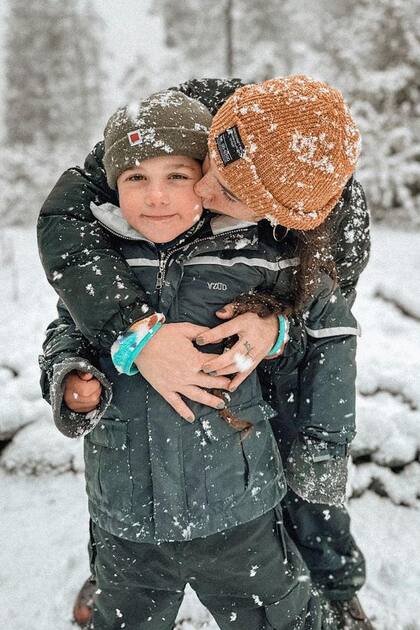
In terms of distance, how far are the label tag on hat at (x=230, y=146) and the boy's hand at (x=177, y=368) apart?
1.72 feet

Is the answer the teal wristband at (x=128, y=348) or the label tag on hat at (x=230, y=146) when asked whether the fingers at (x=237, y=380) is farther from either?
the label tag on hat at (x=230, y=146)

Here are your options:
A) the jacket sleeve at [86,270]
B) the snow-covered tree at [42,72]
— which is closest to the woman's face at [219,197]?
the jacket sleeve at [86,270]

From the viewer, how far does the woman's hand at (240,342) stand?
1.51 meters

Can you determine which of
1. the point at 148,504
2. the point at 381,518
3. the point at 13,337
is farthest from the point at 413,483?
the point at 13,337

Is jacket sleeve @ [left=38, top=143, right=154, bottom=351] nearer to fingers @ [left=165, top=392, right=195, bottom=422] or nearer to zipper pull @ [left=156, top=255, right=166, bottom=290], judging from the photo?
zipper pull @ [left=156, top=255, right=166, bottom=290]

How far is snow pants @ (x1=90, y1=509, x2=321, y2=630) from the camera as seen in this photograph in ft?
5.12

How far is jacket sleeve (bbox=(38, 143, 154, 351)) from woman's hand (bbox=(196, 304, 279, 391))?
23 centimetres

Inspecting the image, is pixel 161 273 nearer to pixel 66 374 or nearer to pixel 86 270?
pixel 86 270

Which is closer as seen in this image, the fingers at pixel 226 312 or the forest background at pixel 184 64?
the fingers at pixel 226 312

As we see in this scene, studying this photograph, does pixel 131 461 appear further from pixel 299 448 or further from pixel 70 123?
pixel 70 123

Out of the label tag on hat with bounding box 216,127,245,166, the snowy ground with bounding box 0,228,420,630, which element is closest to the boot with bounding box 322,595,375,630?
the snowy ground with bounding box 0,228,420,630

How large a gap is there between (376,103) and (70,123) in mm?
12582

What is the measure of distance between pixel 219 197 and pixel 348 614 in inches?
79.1

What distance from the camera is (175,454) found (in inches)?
58.9
